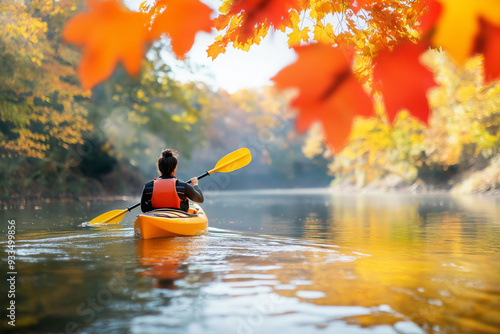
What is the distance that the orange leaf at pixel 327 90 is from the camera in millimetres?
1341

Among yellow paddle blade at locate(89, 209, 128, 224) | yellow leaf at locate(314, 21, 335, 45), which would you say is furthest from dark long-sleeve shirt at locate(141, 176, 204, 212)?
yellow leaf at locate(314, 21, 335, 45)

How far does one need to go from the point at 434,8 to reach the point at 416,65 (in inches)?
6.1

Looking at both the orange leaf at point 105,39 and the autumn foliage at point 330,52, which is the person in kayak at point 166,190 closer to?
the autumn foliage at point 330,52

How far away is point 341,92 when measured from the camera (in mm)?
1398

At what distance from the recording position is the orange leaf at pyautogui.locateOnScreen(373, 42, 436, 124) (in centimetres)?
135

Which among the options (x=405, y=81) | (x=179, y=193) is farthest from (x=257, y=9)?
(x=179, y=193)

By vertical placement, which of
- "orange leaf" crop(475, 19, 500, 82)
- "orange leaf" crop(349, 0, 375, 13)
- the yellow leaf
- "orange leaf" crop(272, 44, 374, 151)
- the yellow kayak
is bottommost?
the yellow kayak

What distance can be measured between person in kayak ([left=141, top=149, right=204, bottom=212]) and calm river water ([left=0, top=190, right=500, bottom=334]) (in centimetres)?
55

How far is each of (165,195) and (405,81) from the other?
21.3 ft

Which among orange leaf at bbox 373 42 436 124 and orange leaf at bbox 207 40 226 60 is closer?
orange leaf at bbox 373 42 436 124

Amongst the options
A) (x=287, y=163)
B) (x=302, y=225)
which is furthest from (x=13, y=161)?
(x=287, y=163)

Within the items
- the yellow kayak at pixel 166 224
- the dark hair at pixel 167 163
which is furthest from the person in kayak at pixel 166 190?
the yellow kayak at pixel 166 224

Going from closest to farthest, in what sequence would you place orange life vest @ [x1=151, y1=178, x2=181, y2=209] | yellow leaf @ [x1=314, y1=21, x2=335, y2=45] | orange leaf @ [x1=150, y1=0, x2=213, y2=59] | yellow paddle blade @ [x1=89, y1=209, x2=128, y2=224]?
orange leaf @ [x1=150, y1=0, x2=213, y2=59] → yellow leaf @ [x1=314, y1=21, x2=335, y2=45] → orange life vest @ [x1=151, y1=178, x2=181, y2=209] → yellow paddle blade @ [x1=89, y1=209, x2=128, y2=224]

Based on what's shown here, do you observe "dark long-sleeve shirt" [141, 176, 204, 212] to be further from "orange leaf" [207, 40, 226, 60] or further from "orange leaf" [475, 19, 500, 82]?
"orange leaf" [475, 19, 500, 82]
